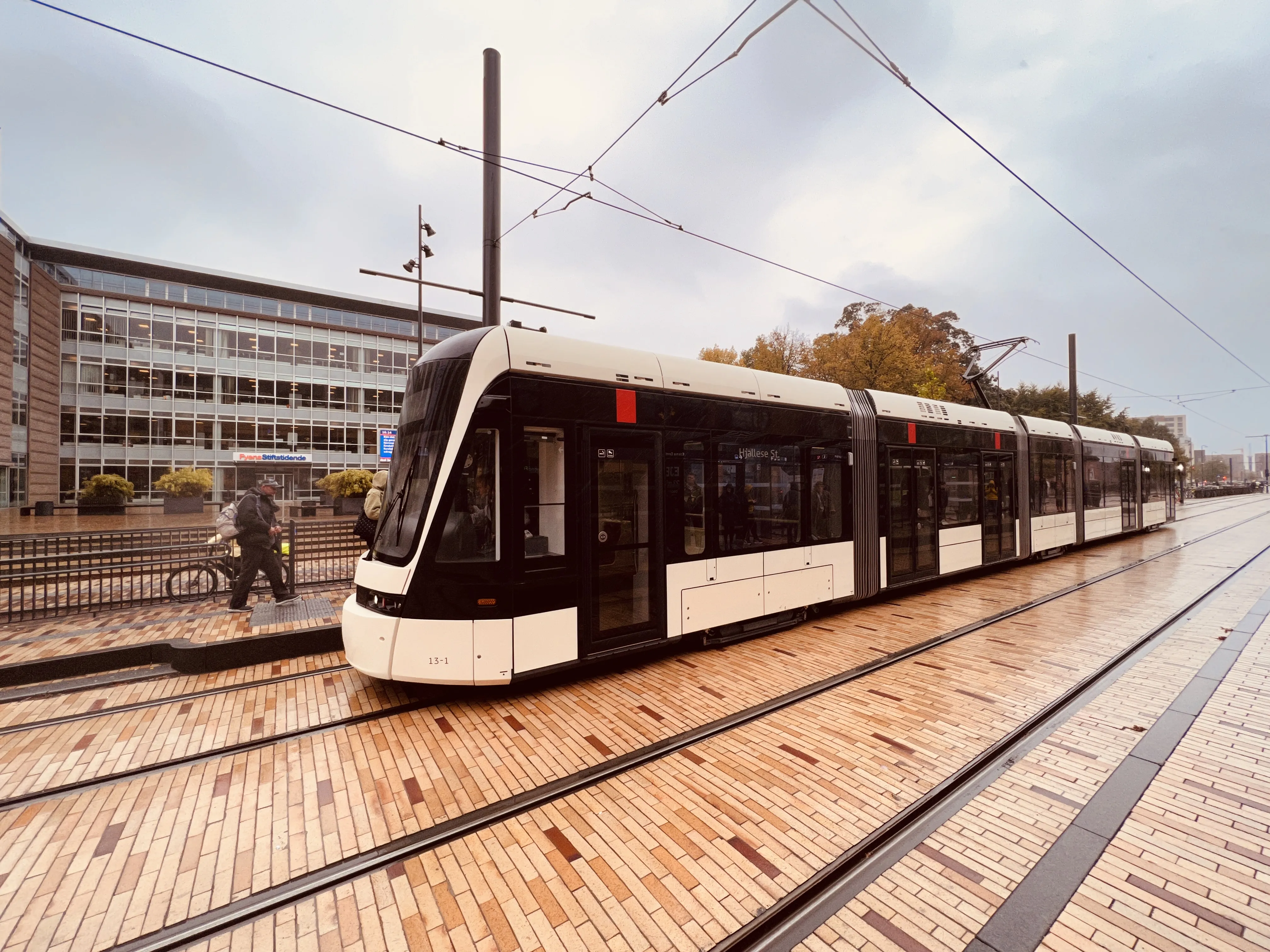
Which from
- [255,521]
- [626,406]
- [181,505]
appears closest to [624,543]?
[626,406]

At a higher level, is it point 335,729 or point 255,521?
point 255,521

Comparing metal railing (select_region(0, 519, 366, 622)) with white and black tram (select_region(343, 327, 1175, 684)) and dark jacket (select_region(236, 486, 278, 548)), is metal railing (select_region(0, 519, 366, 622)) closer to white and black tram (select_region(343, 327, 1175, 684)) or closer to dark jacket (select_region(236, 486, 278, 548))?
dark jacket (select_region(236, 486, 278, 548))

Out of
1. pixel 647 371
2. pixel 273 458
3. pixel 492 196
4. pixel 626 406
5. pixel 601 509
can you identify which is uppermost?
pixel 492 196

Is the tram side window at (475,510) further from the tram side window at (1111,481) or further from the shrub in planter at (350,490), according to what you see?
the shrub in planter at (350,490)

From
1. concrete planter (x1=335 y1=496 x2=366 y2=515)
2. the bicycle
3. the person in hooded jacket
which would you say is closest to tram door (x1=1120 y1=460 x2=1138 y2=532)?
the person in hooded jacket

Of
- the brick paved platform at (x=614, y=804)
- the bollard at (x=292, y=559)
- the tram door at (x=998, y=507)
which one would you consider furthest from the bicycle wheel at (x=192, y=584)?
the tram door at (x=998, y=507)

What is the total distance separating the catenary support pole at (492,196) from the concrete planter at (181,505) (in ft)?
93.4

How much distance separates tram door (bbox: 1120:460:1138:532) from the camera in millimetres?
16125

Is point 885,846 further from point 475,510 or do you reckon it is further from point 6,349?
point 6,349

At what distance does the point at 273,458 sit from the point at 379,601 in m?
37.4

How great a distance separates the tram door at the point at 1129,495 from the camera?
1612cm

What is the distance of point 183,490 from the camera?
25953mm

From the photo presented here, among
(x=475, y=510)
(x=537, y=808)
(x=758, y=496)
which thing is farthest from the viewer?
(x=758, y=496)

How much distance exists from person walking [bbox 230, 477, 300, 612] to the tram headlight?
11.4 ft
